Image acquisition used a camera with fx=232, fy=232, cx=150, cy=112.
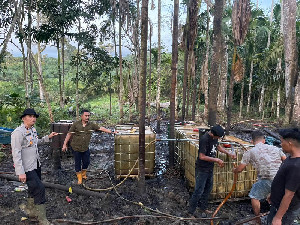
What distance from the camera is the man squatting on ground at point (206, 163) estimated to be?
3.88 metres

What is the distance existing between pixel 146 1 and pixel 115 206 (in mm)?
3920

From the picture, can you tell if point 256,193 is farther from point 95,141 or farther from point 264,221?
point 95,141

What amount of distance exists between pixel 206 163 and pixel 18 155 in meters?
2.97

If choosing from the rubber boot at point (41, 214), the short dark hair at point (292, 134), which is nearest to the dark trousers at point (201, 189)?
the short dark hair at point (292, 134)

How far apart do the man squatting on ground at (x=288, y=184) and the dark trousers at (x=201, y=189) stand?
152cm

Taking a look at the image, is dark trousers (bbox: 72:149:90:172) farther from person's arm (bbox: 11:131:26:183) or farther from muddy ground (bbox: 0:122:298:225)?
person's arm (bbox: 11:131:26:183)

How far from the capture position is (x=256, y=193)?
3725mm

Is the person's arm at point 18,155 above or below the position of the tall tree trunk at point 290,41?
below

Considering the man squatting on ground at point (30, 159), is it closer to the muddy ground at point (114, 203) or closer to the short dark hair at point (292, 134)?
the muddy ground at point (114, 203)

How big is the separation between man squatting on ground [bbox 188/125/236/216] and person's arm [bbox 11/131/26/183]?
2775mm

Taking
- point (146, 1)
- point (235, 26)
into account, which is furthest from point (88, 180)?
point (235, 26)

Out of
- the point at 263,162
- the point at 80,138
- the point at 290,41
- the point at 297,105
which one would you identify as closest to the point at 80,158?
the point at 80,138

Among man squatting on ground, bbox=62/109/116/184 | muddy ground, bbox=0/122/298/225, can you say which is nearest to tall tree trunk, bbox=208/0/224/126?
muddy ground, bbox=0/122/298/225

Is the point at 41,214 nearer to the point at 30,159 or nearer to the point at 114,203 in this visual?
the point at 30,159
